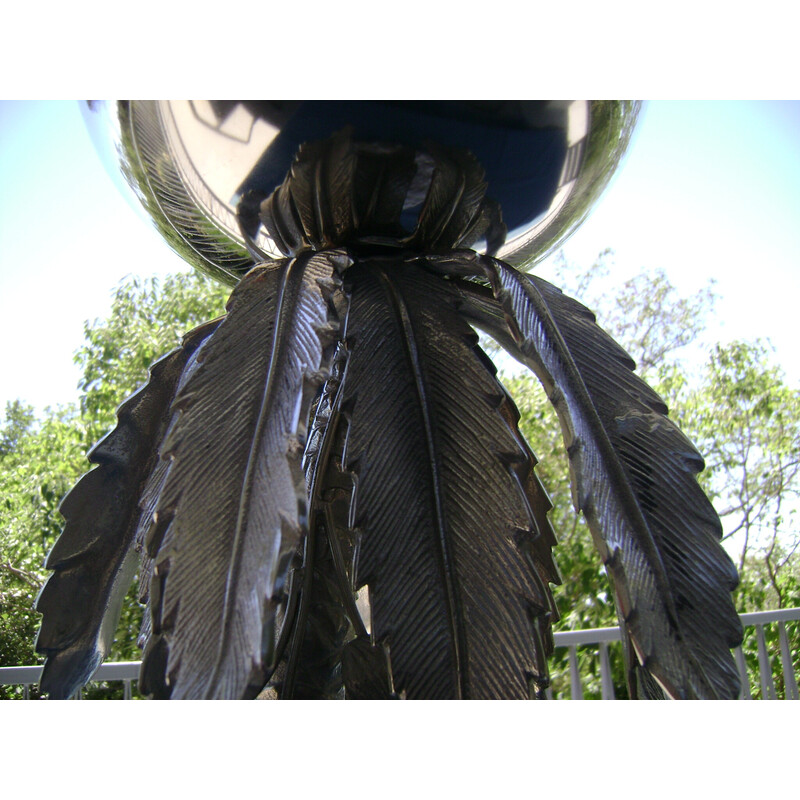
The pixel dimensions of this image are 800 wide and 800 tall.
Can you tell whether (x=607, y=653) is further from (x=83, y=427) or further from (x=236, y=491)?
(x=83, y=427)

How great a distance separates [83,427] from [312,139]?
3073 millimetres

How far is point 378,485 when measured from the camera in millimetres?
436

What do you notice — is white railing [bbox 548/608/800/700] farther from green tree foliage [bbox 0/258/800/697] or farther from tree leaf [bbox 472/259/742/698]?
green tree foliage [bbox 0/258/800/697]

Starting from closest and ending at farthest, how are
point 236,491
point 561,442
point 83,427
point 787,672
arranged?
point 236,491
point 787,672
point 83,427
point 561,442

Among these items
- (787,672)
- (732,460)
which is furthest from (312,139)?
(732,460)

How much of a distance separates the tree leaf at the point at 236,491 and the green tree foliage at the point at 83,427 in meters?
2.16

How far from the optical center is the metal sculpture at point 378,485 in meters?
0.36

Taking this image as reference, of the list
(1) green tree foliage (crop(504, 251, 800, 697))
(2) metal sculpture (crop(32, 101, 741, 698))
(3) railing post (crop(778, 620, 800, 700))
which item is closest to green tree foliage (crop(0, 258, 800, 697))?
(1) green tree foliage (crop(504, 251, 800, 697))

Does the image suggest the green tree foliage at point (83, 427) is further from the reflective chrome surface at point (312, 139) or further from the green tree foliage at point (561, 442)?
the reflective chrome surface at point (312, 139)

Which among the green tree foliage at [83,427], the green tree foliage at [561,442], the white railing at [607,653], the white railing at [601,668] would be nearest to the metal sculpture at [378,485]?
the white railing at [601,668]
